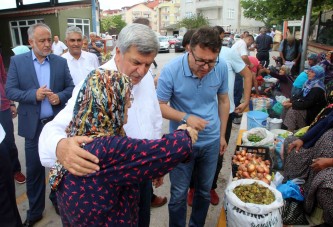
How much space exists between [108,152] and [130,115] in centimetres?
68

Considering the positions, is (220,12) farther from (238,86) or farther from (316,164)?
(316,164)

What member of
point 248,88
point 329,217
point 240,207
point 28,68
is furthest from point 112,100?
point 248,88

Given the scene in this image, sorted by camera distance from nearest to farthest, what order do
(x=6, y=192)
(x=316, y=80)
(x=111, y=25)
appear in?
(x=6, y=192) → (x=316, y=80) → (x=111, y=25)

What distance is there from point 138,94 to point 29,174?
5.60ft

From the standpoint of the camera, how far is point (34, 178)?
9.48 ft

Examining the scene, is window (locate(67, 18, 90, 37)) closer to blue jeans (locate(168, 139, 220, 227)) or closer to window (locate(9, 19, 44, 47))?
window (locate(9, 19, 44, 47))

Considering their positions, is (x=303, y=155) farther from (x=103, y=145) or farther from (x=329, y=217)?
(x=103, y=145)

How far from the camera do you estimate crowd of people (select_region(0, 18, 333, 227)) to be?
1.22m

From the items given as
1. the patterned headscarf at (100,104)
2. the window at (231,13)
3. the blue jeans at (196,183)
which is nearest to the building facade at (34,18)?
the blue jeans at (196,183)

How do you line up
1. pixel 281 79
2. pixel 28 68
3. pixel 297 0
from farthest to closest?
pixel 297 0, pixel 281 79, pixel 28 68

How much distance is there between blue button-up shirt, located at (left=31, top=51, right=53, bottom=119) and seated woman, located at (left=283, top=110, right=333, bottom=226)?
277 cm

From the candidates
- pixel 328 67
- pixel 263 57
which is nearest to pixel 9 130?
pixel 328 67

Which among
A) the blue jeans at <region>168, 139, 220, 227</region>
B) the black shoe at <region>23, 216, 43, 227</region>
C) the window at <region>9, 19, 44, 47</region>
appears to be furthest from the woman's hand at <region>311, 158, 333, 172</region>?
the window at <region>9, 19, 44, 47</region>

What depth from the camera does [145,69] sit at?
5.68ft
